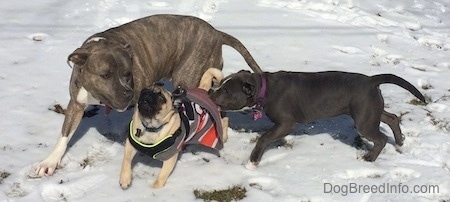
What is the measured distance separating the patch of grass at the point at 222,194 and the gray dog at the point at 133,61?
894mm

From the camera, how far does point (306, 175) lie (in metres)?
4.65

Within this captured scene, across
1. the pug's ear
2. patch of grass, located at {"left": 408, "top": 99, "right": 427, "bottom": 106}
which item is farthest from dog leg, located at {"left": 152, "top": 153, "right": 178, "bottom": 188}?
patch of grass, located at {"left": 408, "top": 99, "right": 427, "bottom": 106}

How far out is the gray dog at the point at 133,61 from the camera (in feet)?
14.0

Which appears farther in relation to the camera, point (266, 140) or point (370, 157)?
point (370, 157)

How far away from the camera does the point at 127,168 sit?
431cm

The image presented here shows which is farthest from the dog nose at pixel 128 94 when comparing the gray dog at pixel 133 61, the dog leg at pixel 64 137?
the dog leg at pixel 64 137

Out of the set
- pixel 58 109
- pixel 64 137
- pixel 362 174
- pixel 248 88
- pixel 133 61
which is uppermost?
pixel 133 61

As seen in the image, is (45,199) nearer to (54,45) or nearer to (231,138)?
(231,138)

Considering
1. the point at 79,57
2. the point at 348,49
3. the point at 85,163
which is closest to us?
the point at 79,57

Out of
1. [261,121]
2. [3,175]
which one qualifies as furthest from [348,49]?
[3,175]

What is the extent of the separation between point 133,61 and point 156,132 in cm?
73

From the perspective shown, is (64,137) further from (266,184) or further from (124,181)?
(266,184)

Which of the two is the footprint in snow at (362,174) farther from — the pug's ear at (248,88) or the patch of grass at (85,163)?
the patch of grass at (85,163)

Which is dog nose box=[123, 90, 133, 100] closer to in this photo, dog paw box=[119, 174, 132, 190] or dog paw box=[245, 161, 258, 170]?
dog paw box=[119, 174, 132, 190]
